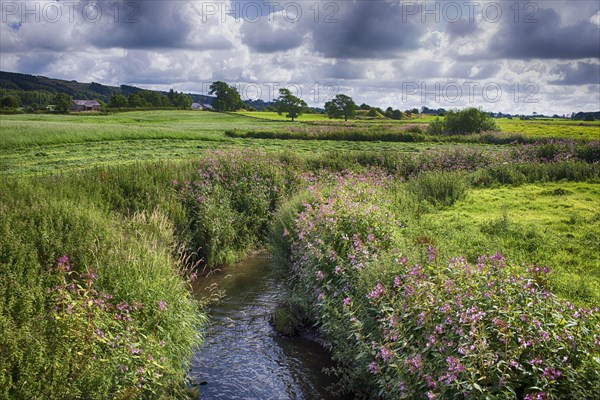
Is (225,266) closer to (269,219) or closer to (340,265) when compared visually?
(269,219)

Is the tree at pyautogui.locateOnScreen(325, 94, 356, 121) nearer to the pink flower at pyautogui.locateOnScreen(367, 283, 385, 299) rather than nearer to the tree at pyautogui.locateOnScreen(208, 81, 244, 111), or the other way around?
the tree at pyautogui.locateOnScreen(208, 81, 244, 111)

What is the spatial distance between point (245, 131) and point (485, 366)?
41.9 metres

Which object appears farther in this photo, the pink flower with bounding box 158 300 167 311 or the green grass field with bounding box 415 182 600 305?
the green grass field with bounding box 415 182 600 305

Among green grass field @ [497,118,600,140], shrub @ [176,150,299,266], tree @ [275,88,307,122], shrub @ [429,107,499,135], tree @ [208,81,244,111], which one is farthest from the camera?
tree @ [208,81,244,111]

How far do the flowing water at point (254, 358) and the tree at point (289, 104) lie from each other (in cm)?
7930

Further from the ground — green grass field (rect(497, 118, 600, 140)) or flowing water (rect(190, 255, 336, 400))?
green grass field (rect(497, 118, 600, 140))

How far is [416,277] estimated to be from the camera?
674cm

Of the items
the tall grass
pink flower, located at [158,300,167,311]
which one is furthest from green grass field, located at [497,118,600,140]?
pink flower, located at [158,300,167,311]

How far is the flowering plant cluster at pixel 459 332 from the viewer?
4672 millimetres

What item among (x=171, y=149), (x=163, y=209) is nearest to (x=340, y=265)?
(x=163, y=209)

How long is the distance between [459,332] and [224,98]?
355 feet

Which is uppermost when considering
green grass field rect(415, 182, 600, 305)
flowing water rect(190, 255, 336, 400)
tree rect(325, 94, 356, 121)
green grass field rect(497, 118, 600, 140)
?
tree rect(325, 94, 356, 121)

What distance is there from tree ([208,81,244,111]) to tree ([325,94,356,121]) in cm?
2609

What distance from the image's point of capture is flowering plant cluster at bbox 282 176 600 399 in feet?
15.3
